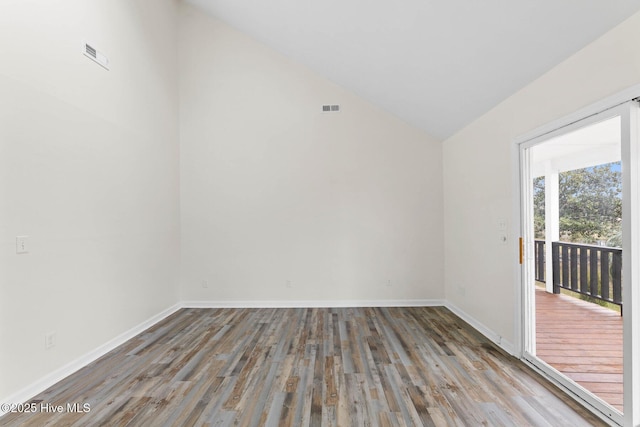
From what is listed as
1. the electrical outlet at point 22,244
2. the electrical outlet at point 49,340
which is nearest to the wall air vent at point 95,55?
the electrical outlet at point 22,244

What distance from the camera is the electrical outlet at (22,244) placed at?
7.36 ft

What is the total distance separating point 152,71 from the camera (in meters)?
3.98

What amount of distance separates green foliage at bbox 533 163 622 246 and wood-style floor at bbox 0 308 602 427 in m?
1.18

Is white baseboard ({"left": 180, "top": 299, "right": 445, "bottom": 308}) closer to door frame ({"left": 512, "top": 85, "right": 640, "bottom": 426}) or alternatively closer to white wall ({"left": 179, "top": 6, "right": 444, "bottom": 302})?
white wall ({"left": 179, "top": 6, "right": 444, "bottom": 302})

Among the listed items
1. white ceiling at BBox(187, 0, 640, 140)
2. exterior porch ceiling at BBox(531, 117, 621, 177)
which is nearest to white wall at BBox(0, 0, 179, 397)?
white ceiling at BBox(187, 0, 640, 140)

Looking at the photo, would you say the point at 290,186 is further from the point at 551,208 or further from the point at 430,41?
the point at 551,208

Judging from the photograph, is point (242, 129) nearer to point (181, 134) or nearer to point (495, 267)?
point (181, 134)

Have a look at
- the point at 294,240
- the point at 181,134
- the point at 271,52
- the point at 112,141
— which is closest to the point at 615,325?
the point at 294,240

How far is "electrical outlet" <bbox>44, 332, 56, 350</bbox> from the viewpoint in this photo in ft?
7.97

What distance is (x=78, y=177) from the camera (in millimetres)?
2809

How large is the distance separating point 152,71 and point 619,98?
15.2 feet

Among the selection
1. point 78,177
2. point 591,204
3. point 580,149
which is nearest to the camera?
point 591,204

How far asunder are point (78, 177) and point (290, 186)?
8.34 feet

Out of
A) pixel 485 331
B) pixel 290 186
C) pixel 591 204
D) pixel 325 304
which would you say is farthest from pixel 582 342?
pixel 290 186
